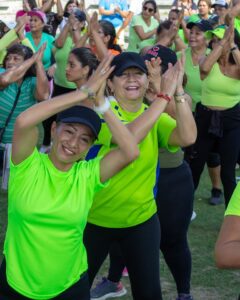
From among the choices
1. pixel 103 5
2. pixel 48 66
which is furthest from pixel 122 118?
pixel 103 5

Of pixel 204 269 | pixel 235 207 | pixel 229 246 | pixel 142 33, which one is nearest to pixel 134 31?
pixel 142 33

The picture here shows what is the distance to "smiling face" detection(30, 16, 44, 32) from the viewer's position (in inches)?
372

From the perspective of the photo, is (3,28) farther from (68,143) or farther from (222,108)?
(68,143)

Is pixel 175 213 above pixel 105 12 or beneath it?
above

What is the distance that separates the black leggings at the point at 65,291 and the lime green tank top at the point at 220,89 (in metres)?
3.68

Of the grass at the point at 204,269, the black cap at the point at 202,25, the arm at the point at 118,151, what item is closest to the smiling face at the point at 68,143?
the arm at the point at 118,151

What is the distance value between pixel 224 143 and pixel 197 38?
5.67ft

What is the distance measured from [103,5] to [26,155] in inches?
467

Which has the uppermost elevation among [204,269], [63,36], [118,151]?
[118,151]

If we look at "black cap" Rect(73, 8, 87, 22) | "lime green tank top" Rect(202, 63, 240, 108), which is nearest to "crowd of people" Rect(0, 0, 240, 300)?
"lime green tank top" Rect(202, 63, 240, 108)

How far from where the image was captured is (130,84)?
3.96 m

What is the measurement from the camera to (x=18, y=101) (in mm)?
6160

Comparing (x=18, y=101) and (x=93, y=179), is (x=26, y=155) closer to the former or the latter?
(x=93, y=179)

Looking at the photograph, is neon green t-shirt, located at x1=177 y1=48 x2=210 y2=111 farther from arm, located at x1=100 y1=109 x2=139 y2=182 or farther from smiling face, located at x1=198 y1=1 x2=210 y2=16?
smiling face, located at x1=198 y1=1 x2=210 y2=16
